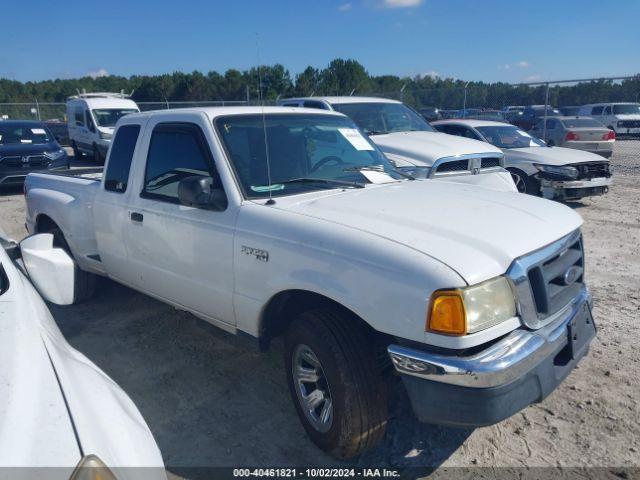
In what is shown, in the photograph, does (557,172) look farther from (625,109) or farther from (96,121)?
(625,109)

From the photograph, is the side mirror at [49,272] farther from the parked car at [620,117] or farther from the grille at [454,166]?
the parked car at [620,117]

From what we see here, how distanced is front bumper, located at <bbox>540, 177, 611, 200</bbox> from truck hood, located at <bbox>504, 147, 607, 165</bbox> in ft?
1.18

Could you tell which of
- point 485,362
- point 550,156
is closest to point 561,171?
point 550,156

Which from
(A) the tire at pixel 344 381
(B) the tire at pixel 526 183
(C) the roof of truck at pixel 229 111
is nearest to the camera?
(A) the tire at pixel 344 381

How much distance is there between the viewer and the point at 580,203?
33.6ft

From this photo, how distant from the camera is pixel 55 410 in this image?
1540 mm

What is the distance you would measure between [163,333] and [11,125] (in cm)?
1176

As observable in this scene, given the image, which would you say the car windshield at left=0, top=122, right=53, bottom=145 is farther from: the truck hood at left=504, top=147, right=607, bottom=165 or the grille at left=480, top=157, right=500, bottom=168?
the truck hood at left=504, top=147, right=607, bottom=165

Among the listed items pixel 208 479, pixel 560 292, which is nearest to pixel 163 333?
pixel 208 479

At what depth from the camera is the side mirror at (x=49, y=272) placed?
250 centimetres

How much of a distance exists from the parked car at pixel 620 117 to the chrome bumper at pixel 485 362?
82.1 feet

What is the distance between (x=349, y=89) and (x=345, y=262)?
1915 cm

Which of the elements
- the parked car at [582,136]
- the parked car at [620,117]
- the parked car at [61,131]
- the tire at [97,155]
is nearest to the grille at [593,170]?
the parked car at [582,136]

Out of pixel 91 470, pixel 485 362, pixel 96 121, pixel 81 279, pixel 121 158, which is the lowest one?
pixel 81 279
